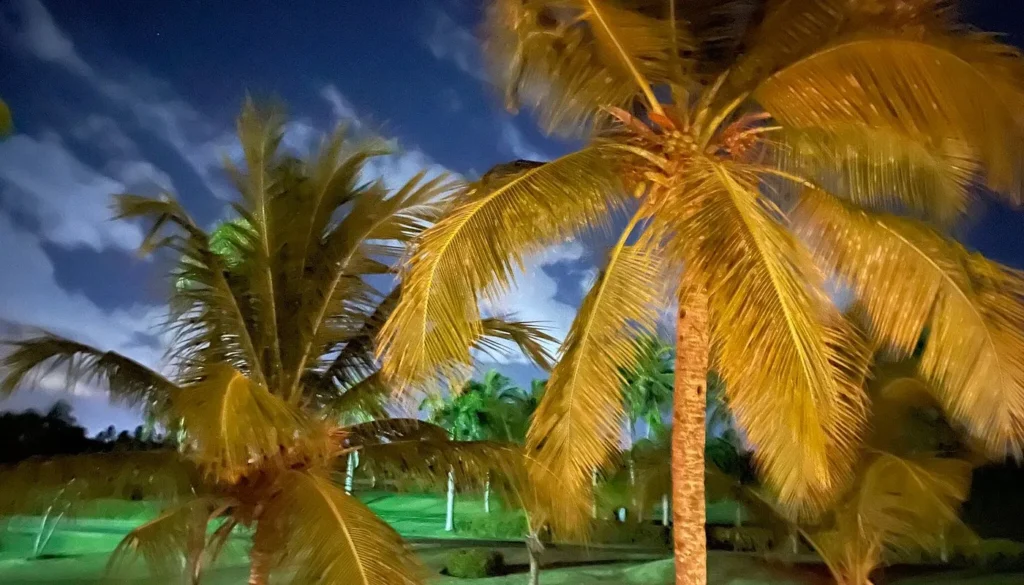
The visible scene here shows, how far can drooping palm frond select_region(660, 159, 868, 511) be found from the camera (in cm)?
376

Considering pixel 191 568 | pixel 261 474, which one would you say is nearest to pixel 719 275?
pixel 261 474

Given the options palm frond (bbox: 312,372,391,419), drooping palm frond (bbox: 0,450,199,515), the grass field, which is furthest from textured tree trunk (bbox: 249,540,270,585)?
the grass field

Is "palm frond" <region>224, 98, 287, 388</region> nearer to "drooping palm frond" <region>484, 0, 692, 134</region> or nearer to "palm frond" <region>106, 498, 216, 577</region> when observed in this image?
"palm frond" <region>106, 498, 216, 577</region>

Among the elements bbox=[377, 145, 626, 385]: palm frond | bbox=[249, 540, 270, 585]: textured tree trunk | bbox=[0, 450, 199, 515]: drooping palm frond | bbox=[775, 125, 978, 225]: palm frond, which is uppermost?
bbox=[775, 125, 978, 225]: palm frond

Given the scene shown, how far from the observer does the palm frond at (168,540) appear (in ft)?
16.9

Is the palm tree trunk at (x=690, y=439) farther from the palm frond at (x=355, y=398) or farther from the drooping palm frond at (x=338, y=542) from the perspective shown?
the palm frond at (x=355, y=398)

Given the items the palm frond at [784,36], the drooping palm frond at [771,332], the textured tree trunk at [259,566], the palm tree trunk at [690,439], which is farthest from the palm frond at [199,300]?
the palm frond at [784,36]

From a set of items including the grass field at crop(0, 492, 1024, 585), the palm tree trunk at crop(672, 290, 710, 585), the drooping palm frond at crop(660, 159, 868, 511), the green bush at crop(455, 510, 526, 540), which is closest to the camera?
the drooping palm frond at crop(660, 159, 868, 511)

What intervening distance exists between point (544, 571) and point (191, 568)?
24.4 ft

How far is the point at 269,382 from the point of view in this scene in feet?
19.8

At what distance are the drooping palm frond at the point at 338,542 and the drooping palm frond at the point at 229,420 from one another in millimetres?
401

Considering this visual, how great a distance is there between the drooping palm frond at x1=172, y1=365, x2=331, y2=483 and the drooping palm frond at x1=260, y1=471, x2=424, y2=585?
1.32ft

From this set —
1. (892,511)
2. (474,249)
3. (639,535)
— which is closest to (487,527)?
(639,535)

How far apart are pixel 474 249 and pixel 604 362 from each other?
1.16m
